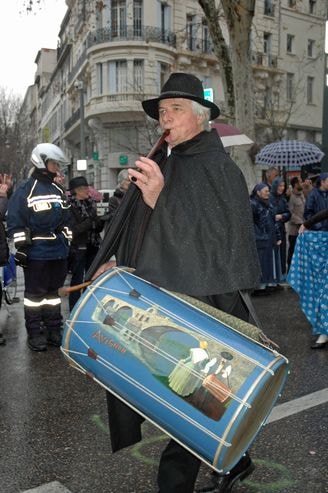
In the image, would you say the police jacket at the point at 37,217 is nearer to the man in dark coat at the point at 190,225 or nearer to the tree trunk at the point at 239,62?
the man in dark coat at the point at 190,225

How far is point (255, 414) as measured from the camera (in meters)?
2.22

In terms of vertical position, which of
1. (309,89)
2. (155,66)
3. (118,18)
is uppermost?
(118,18)

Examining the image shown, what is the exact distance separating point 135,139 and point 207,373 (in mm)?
34413

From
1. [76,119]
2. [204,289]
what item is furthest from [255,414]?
[76,119]

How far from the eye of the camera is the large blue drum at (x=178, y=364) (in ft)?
6.92

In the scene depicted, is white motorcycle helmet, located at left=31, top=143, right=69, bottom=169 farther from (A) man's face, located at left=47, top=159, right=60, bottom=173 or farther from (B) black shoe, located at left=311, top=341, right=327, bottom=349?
(B) black shoe, located at left=311, top=341, right=327, bottom=349

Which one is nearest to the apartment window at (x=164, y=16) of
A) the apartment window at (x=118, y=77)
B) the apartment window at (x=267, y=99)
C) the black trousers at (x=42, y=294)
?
the apartment window at (x=118, y=77)

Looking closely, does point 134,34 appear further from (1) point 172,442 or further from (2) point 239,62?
(1) point 172,442

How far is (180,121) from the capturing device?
2.63 m

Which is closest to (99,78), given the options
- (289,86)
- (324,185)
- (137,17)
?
(137,17)

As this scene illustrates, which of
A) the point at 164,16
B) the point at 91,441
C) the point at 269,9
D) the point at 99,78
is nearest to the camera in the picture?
the point at 91,441

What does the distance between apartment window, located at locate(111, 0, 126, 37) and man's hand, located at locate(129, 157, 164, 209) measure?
35.0 m

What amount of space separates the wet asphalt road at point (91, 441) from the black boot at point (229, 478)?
130 mm

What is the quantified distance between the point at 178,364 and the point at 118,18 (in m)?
36.0
